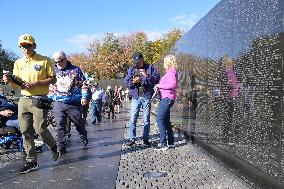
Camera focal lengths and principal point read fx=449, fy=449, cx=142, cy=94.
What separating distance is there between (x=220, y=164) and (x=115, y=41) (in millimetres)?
73581

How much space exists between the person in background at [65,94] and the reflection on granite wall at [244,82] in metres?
2.31

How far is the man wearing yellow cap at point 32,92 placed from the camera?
673 centimetres

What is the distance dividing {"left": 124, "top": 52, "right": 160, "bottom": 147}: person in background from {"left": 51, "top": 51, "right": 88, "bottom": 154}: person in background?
3.44ft

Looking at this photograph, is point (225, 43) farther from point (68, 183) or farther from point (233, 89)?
point (68, 183)

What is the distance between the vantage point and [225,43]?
22.1 feet

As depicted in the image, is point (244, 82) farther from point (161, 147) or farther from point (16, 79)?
point (161, 147)

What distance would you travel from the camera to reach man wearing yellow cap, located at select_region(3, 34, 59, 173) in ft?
22.1

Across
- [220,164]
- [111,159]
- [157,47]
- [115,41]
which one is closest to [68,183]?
[111,159]

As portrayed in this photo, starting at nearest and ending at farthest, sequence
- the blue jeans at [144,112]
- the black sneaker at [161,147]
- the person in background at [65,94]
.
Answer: the person in background at [65,94] → the black sneaker at [161,147] → the blue jeans at [144,112]

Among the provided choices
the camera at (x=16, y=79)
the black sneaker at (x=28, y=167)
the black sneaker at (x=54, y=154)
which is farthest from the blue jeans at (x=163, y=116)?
the camera at (x=16, y=79)

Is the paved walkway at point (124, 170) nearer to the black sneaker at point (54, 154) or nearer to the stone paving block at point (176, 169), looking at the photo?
the stone paving block at point (176, 169)

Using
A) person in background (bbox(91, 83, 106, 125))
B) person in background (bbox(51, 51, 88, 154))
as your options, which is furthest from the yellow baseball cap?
person in background (bbox(91, 83, 106, 125))

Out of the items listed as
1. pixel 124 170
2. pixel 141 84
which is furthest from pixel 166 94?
pixel 124 170

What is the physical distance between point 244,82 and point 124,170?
7.41 feet
